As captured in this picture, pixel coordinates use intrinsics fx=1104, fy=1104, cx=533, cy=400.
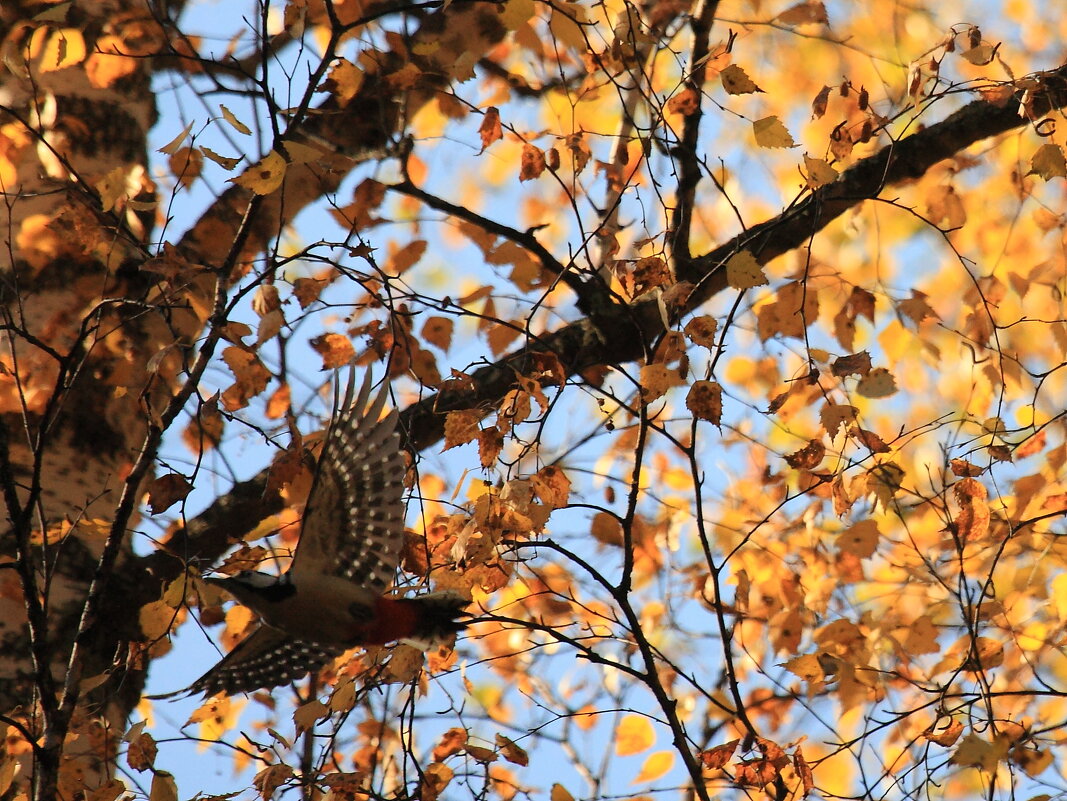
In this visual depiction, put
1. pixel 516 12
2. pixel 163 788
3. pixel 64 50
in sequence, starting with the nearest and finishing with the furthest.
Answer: pixel 163 788, pixel 516 12, pixel 64 50

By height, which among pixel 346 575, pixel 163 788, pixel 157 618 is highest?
pixel 346 575

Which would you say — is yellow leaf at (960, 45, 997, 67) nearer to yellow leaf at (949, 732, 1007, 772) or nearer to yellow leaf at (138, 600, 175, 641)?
yellow leaf at (949, 732, 1007, 772)

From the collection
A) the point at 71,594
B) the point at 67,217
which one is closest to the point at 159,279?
the point at 67,217

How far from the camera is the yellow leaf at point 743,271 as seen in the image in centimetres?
265

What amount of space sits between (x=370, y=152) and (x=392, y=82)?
417 mm

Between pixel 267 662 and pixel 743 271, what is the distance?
209 cm

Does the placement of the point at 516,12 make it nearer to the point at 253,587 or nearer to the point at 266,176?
the point at 266,176

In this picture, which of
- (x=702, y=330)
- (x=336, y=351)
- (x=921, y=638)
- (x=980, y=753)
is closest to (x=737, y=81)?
(x=702, y=330)

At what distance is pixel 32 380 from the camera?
3.49 meters

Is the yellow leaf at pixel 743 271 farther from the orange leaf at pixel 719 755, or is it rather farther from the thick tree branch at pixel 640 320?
the orange leaf at pixel 719 755

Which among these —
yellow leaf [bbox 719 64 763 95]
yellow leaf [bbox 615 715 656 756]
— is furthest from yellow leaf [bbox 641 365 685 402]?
yellow leaf [bbox 615 715 656 756]

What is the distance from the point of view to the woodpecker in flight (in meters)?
3.17

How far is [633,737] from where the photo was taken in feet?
15.5

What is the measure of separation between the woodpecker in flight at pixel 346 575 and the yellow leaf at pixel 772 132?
4.04 feet
